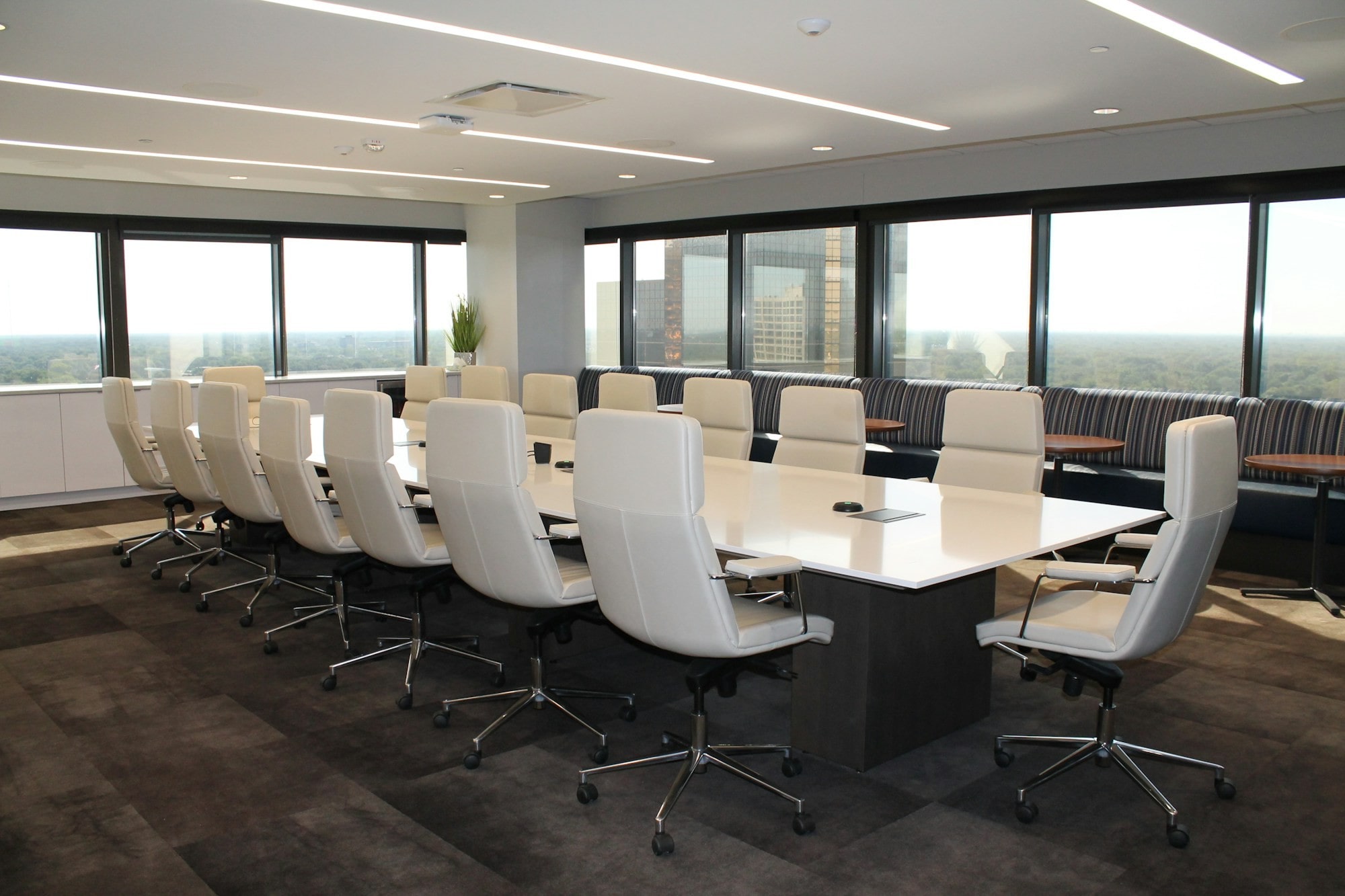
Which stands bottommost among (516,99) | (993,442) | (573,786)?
(573,786)

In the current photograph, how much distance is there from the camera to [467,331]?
11.2 m

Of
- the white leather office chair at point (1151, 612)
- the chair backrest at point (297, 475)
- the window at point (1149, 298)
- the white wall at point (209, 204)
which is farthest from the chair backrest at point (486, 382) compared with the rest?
the white leather office chair at point (1151, 612)

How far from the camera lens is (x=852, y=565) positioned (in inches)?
119

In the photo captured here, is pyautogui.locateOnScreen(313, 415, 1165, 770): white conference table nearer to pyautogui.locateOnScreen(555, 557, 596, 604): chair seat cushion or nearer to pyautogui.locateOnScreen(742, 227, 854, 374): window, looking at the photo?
pyautogui.locateOnScreen(555, 557, 596, 604): chair seat cushion

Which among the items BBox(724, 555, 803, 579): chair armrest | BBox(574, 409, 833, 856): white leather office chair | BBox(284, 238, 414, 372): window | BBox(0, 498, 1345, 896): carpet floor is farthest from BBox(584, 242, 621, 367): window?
BBox(724, 555, 803, 579): chair armrest

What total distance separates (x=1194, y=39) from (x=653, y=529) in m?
3.40

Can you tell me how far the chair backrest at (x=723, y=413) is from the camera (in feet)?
18.8

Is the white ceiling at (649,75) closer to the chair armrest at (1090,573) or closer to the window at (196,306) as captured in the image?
the window at (196,306)

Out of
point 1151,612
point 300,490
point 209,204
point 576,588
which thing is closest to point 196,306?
point 209,204

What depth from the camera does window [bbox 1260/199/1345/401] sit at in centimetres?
672

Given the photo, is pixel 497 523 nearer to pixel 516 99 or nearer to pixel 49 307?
pixel 516 99

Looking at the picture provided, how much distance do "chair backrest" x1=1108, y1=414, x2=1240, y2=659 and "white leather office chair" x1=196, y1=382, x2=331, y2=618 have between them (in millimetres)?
3822

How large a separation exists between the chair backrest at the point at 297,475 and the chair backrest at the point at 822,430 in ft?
7.11

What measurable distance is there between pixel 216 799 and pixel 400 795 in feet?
1.88
